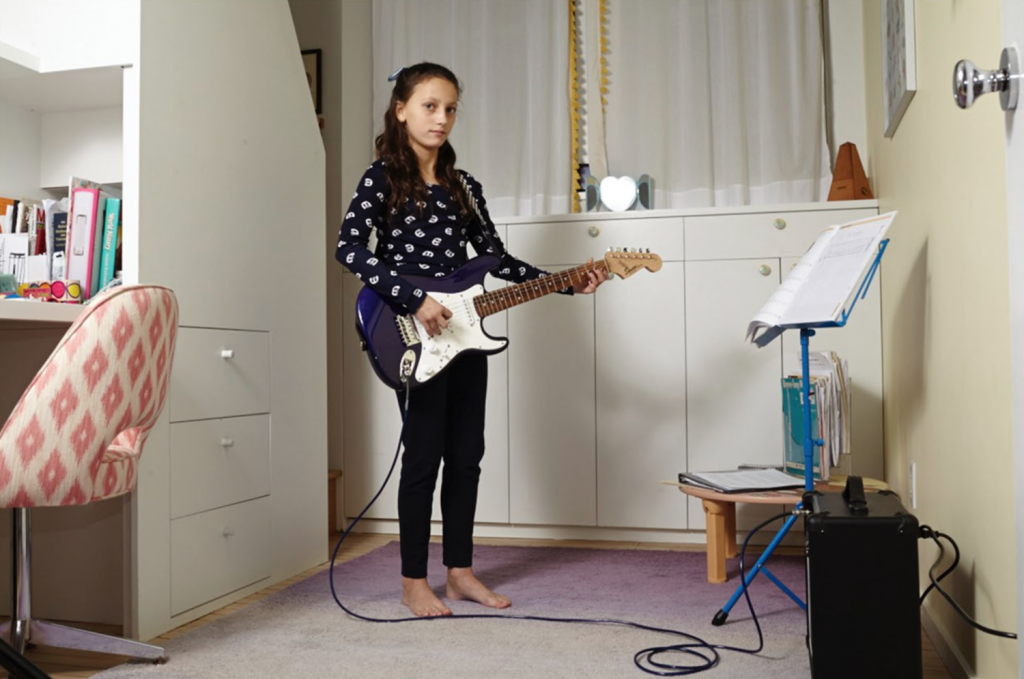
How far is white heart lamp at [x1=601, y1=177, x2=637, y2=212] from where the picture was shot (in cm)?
316

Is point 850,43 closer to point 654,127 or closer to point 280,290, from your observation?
point 654,127

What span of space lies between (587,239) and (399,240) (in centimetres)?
98

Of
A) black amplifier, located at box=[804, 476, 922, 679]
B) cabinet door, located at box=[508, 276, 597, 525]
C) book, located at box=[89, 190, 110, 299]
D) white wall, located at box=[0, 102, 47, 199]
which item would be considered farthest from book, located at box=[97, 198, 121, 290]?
black amplifier, located at box=[804, 476, 922, 679]

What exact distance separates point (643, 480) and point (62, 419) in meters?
1.90

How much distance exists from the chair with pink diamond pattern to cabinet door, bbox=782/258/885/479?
186 centimetres

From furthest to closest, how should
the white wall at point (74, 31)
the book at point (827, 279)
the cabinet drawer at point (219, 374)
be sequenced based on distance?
1. the cabinet drawer at point (219, 374)
2. the white wall at point (74, 31)
3. the book at point (827, 279)

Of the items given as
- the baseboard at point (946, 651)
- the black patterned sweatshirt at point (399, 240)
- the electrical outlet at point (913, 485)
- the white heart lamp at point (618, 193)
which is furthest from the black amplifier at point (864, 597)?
the white heart lamp at point (618, 193)

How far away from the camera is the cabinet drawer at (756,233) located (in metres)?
2.85

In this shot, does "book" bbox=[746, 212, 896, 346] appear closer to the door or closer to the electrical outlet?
the electrical outlet

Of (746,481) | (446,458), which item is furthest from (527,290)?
(746,481)

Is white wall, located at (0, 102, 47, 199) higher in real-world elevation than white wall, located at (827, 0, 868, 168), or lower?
lower

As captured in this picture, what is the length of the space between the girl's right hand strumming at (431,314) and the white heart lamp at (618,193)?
124 centimetres

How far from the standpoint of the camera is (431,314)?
2072 millimetres

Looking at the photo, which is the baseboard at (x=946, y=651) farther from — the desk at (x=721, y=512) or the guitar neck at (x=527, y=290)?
the guitar neck at (x=527, y=290)
